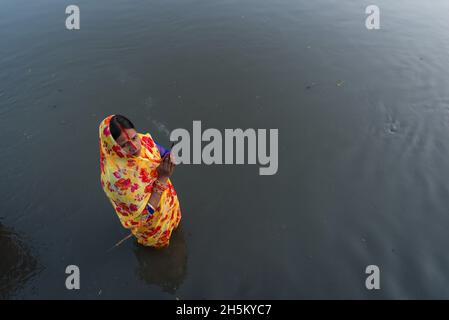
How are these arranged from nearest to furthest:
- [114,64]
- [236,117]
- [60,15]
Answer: [236,117]
[114,64]
[60,15]

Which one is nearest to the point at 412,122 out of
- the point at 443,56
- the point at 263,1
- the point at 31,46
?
the point at 443,56

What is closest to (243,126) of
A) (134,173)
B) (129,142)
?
(134,173)

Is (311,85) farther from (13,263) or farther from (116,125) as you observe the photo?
(13,263)

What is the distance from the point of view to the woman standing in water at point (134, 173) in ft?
6.58

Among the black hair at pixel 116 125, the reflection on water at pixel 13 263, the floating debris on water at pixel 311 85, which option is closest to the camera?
the black hair at pixel 116 125

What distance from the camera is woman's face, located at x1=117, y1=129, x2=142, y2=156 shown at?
1.99 metres

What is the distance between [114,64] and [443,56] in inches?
212

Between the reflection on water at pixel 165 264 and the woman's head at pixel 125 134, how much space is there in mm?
1404

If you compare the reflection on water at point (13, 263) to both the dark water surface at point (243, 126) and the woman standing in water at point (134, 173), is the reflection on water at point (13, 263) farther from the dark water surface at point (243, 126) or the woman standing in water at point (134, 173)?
the woman standing in water at point (134, 173)

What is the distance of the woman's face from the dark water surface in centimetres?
144

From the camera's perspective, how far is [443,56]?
489 centimetres

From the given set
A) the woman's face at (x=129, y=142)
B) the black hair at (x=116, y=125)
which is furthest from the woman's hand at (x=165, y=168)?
the black hair at (x=116, y=125)
